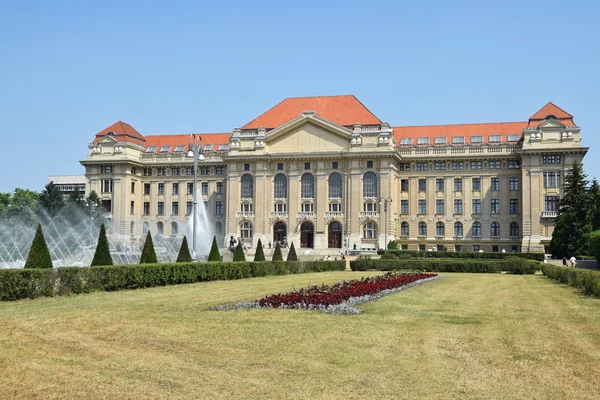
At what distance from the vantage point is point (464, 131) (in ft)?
295

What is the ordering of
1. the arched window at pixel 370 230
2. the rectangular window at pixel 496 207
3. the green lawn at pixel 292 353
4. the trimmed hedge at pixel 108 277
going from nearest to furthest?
the green lawn at pixel 292 353 → the trimmed hedge at pixel 108 277 → the arched window at pixel 370 230 → the rectangular window at pixel 496 207

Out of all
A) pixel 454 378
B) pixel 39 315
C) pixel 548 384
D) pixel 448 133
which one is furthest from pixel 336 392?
pixel 448 133

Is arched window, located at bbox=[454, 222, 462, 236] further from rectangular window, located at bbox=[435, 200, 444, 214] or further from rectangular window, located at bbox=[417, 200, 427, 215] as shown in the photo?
rectangular window, located at bbox=[417, 200, 427, 215]

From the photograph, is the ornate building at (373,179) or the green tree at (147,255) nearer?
the green tree at (147,255)

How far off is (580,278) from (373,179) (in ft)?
181

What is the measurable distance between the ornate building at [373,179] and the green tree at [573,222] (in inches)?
387

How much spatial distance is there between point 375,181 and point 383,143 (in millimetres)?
4825

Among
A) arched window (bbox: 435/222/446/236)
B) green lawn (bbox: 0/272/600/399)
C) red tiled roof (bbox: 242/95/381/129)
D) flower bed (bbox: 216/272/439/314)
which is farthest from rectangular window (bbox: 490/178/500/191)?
green lawn (bbox: 0/272/600/399)

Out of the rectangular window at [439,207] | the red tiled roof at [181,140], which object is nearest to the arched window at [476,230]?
the rectangular window at [439,207]

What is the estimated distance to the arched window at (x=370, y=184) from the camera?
84812 millimetres

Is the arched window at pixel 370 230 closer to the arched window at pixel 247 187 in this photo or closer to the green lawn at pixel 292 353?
the arched window at pixel 247 187

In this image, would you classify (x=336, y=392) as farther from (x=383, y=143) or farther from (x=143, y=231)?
(x=143, y=231)

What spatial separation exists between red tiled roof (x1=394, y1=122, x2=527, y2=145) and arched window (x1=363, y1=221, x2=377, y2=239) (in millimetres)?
Result: 13218

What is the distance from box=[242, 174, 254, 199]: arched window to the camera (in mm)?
89062
